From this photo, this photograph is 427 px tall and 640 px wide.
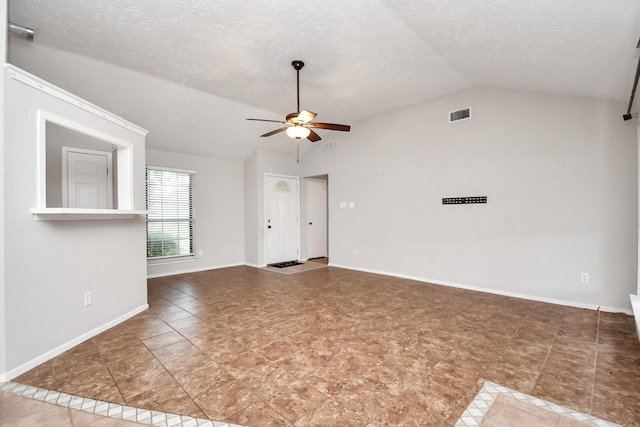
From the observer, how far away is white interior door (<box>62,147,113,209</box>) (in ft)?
11.6

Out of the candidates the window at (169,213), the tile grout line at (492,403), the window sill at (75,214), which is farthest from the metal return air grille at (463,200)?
the window at (169,213)

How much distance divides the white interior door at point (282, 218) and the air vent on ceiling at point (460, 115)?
3905mm

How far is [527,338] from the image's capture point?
8.95 feet

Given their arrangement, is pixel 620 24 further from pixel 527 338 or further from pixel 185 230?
pixel 185 230

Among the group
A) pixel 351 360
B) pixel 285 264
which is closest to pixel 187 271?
pixel 285 264

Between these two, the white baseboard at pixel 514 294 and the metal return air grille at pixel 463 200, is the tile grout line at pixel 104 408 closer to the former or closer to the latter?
the white baseboard at pixel 514 294

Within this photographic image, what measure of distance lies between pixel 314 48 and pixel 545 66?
8.37 feet

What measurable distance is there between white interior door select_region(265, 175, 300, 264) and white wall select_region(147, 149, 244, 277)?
0.74 meters

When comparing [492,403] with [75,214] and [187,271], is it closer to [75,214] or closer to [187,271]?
[75,214]

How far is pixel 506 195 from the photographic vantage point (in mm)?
4090

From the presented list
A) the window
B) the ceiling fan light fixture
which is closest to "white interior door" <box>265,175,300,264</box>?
the window

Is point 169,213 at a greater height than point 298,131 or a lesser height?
lesser

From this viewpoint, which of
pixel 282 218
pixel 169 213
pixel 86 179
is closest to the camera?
pixel 86 179

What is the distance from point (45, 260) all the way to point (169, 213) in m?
3.44
